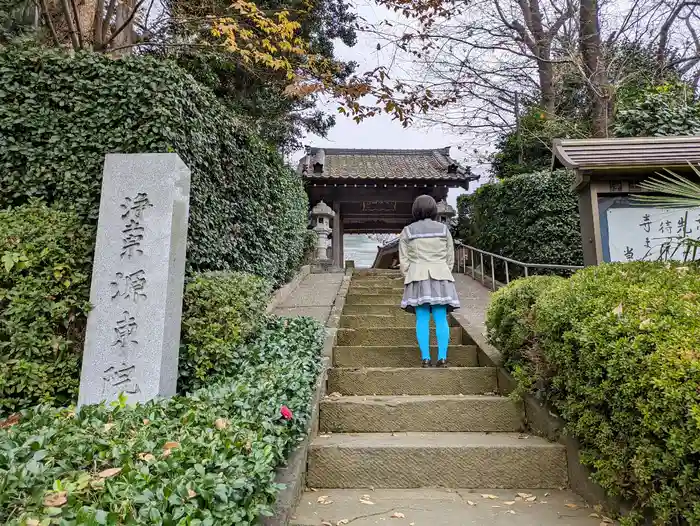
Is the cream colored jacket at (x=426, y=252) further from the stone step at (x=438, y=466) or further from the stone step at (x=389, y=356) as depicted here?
the stone step at (x=438, y=466)

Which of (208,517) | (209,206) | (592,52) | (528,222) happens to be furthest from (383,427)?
(592,52)

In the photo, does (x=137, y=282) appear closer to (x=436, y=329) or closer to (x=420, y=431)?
Result: (x=420, y=431)

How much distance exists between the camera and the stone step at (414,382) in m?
3.69

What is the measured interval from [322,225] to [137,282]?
29.2ft

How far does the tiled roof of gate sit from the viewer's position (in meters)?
12.0

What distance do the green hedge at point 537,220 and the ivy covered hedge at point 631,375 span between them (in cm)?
601

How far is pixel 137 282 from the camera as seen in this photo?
10.3ft

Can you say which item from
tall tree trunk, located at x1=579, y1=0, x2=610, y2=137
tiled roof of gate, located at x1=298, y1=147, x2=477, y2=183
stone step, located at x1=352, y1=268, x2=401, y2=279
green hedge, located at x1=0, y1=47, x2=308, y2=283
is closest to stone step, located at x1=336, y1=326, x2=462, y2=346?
green hedge, located at x1=0, y1=47, x2=308, y2=283

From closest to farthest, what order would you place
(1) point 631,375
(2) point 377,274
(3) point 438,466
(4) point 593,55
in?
(1) point 631,375
(3) point 438,466
(4) point 593,55
(2) point 377,274

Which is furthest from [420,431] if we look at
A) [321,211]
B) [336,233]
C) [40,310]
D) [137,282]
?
[336,233]

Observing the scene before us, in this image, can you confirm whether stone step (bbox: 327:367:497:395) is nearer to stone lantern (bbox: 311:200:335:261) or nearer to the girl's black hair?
the girl's black hair

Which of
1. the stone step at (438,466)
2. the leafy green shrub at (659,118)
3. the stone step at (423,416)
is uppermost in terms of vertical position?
the leafy green shrub at (659,118)

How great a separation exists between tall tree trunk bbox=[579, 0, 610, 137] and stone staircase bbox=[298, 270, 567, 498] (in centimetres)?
749

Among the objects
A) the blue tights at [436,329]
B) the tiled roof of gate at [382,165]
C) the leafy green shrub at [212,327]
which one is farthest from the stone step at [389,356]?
the tiled roof of gate at [382,165]
